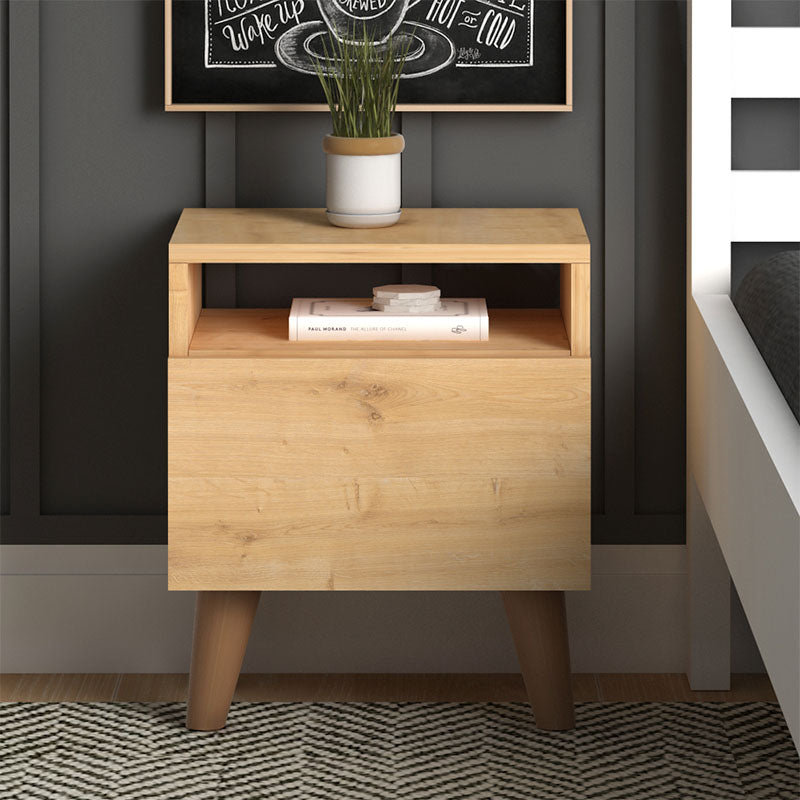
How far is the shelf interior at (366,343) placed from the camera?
181 cm

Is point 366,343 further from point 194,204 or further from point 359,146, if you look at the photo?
point 194,204

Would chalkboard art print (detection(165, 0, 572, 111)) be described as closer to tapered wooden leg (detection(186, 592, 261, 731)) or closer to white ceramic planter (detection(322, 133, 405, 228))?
white ceramic planter (detection(322, 133, 405, 228))

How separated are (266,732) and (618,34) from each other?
1261mm

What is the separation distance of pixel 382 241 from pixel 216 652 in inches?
27.2

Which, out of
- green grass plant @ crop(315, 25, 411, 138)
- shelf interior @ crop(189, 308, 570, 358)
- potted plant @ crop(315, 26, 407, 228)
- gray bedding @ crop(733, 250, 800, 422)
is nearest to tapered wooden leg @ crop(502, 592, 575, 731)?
shelf interior @ crop(189, 308, 570, 358)

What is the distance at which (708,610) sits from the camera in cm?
216

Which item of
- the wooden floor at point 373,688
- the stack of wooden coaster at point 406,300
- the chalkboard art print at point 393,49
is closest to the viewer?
the stack of wooden coaster at point 406,300

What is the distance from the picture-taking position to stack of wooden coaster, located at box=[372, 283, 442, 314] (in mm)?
1886

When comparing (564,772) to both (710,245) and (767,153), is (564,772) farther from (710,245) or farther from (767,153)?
(767,153)

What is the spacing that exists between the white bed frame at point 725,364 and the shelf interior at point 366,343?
0.78 feet

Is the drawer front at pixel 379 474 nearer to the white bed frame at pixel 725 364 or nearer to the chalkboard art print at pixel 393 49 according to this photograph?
the white bed frame at pixel 725 364

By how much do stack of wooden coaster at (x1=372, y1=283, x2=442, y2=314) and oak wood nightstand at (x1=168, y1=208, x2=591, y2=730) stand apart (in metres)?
0.07

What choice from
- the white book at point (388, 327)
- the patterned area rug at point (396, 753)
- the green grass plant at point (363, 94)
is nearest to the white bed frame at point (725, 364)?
the patterned area rug at point (396, 753)

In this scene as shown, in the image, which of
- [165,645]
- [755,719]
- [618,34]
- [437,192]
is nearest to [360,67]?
[437,192]
